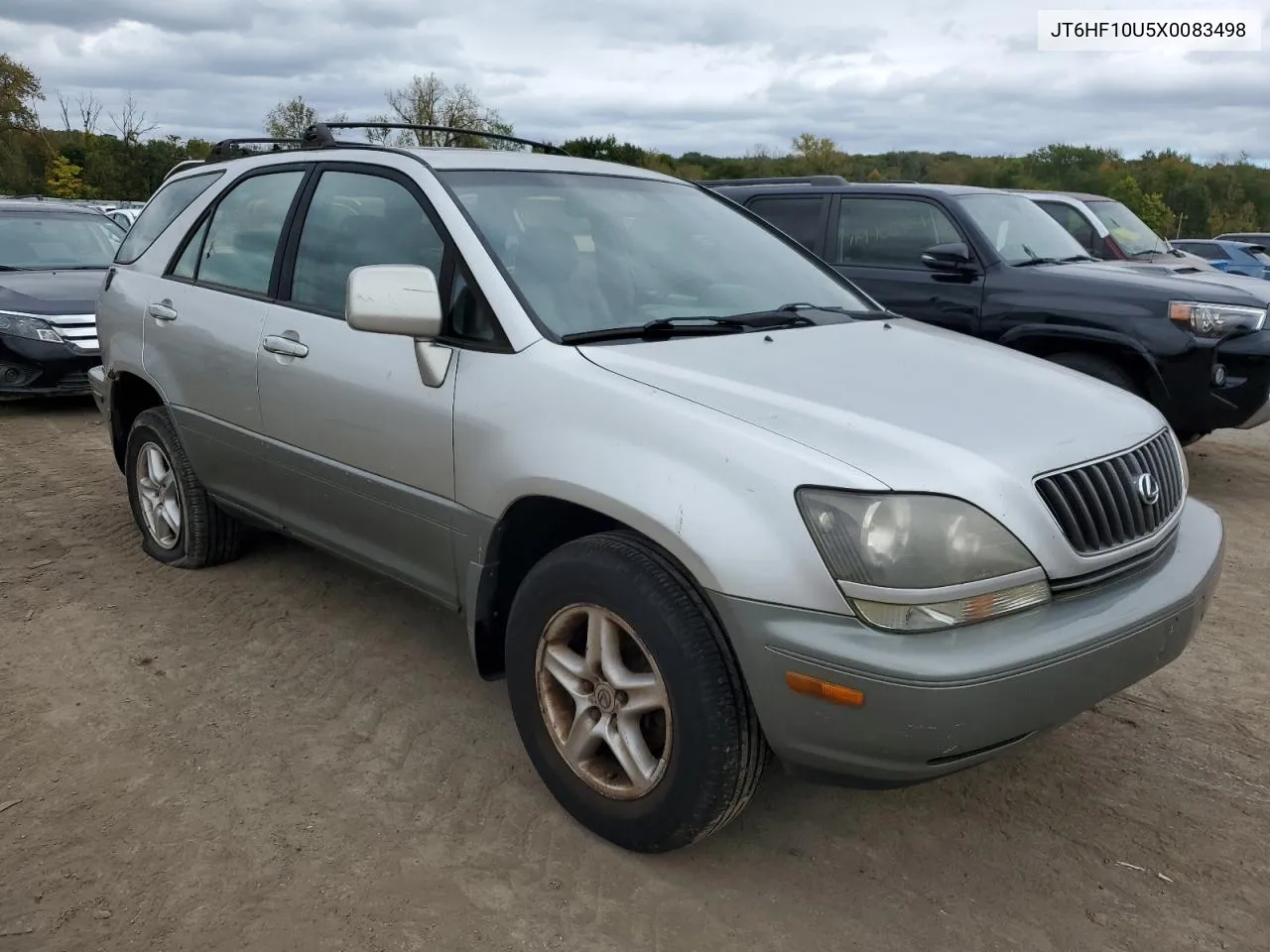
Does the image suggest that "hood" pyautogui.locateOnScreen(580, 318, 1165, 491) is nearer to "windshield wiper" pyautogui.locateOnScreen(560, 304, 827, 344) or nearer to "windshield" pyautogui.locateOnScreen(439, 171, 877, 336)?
"windshield wiper" pyautogui.locateOnScreen(560, 304, 827, 344)

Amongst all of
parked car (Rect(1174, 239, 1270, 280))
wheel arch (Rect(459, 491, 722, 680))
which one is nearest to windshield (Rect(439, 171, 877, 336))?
wheel arch (Rect(459, 491, 722, 680))

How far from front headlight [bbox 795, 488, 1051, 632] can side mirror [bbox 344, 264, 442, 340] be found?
1.20 meters

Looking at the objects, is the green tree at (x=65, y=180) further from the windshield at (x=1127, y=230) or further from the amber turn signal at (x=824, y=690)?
the amber turn signal at (x=824, y=690)

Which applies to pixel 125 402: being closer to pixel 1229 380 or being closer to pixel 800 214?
pixel 800 214

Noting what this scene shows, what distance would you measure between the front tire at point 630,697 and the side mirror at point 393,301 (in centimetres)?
74

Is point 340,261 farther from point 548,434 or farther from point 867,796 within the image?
point 867,796

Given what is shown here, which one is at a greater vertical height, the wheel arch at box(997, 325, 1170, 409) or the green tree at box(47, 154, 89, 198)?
the green tree at box(47, 154, 89, 198)

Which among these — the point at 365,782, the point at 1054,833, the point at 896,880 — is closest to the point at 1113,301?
the point at 1054,833

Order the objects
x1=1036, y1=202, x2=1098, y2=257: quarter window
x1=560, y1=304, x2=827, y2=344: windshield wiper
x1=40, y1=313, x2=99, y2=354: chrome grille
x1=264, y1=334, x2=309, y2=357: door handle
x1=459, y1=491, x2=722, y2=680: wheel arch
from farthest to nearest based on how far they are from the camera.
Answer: x1=1036, y1=202, x2=1098, y2=257: quarter window
x1=40, y1=313, x2=99, y2=354: chrome grille
x1=264, y1=334, x2=309, y2=357: door handle
x1=560, y1=304, x2=827, y2=344: windshield wiper
x1=459, y1=491, x2=722, y2=680: wheel arch

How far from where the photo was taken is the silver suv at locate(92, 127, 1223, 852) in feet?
7.27

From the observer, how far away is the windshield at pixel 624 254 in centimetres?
307

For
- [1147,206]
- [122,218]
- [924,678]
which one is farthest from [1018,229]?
[1147,206]

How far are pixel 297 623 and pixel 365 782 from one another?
1.30 m

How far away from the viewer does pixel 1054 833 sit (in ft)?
9.26
